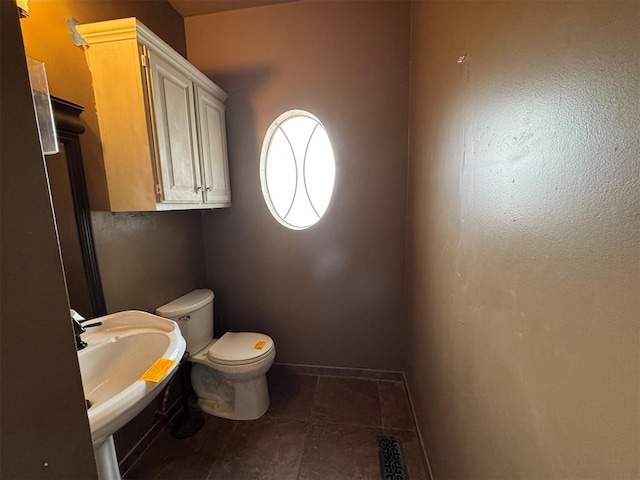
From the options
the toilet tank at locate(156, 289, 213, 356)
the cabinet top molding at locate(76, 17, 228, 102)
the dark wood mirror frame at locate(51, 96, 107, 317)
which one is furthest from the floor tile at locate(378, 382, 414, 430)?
the cabinet top molding at locate(76, 17, 228, 102)

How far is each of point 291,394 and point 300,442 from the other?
1.27 feet

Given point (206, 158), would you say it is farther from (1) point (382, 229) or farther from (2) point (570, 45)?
(2) point (570, 45)

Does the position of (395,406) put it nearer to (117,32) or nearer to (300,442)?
(300,442)

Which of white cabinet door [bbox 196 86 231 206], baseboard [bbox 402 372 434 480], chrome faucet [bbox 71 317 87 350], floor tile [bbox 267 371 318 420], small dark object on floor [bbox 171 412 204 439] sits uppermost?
white cabinet door [bbox 196 86 231 206]

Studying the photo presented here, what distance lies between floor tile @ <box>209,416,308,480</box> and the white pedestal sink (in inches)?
23.0

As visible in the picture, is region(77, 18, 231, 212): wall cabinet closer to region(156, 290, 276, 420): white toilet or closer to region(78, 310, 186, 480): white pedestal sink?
region(78, 310, 186, 480): white pedestal sink

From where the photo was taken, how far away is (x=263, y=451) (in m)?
1.44

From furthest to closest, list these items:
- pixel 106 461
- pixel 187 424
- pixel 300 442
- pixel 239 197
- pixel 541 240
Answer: pixel 239 197 < pixel 187 424 < pixel 300 442 < pixel 106 461 < pixel 541 240

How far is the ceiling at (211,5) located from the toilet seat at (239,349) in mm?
2215

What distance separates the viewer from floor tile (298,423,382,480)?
131cm

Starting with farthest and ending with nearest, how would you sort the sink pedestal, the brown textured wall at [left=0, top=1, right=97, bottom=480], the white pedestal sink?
1. the sink pedestal
2. the white pedestal sink
3. the brown textured wall at [left=0, top=1, right=97, bottom=480]

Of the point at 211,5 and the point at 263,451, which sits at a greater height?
the point at 211,5

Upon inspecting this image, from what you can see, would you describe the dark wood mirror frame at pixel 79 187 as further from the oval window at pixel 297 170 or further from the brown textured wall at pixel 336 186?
the oval window at pixel 297 170

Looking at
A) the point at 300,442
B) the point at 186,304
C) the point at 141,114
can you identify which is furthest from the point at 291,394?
the point at 141,114
